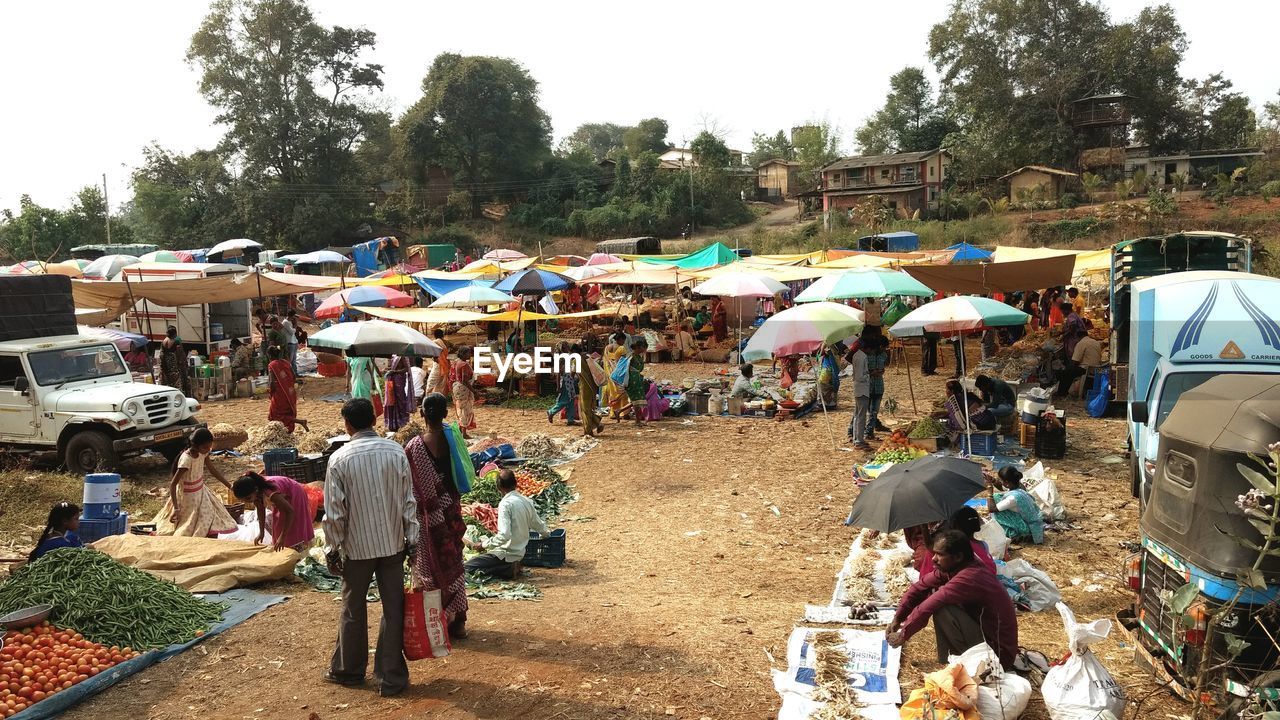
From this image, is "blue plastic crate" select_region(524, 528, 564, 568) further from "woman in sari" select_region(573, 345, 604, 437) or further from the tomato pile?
"woman in sari" select_region(573, 345, 604, 437)

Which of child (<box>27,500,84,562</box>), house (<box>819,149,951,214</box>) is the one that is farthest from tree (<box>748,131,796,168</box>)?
child (<box>27,500,84,562</box>)

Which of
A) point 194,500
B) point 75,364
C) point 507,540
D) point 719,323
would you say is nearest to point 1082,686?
point 507,540

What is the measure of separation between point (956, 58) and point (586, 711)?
185 ft

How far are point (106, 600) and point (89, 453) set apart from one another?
22.3 feet

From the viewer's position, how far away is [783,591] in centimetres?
712

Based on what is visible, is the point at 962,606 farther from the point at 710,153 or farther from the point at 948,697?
the point at 710,153

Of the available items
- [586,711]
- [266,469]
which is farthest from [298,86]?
[586,711]

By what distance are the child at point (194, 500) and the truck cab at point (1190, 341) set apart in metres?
8.20

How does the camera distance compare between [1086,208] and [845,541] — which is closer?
[845,541]

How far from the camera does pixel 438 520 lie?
541 centimetres

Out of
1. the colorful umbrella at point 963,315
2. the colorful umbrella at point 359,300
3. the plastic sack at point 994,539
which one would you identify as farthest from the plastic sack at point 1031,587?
the colorful umbrella at point 359,300

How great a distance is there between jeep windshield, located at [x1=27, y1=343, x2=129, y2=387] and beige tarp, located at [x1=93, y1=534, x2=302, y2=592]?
18.7ft

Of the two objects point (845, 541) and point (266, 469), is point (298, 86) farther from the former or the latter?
point (845, 541)

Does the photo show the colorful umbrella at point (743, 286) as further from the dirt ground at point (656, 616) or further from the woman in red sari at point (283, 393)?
the woman in red sari at point (283, 393)
